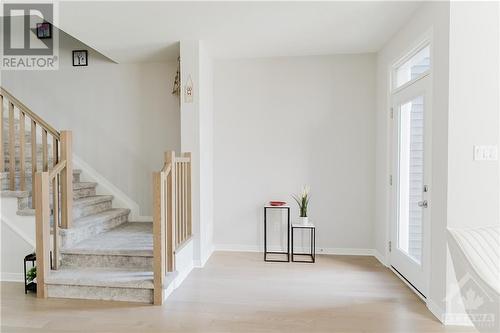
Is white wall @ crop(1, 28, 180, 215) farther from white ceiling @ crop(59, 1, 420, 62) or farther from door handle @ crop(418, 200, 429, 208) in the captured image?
door handle @ crop(418, 200, 429, 208)

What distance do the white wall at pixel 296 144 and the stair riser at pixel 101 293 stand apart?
5.06 ft

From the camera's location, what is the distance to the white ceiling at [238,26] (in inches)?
103

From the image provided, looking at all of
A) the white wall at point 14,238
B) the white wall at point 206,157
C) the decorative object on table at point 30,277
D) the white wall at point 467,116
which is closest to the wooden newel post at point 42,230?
the decorative object on table at point 30,277

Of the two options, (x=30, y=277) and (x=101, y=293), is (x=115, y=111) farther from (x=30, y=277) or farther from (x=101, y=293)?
(x=101, y=293)

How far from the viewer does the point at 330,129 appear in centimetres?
382

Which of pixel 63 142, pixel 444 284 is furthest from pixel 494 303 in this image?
pixel 63 142

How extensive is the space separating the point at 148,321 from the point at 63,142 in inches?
73.8

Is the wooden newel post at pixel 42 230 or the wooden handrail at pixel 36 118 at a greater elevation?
the wooden handrail at pixel 36 118

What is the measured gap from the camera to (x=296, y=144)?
12.7 feet

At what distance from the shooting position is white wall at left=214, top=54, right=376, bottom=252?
379 centimetres

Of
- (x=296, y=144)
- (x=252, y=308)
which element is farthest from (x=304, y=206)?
(x=252, y=308)

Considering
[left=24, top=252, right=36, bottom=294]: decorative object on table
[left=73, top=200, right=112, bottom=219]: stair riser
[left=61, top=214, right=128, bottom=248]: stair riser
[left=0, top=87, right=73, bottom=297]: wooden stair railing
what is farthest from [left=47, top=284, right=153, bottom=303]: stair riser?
[left=73, top=200, right=112, bottom=219]: stair riser

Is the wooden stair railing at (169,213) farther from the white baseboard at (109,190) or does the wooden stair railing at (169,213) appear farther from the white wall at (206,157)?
the white baseboard at (109,190)

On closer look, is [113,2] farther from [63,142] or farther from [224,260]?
[224,260]
